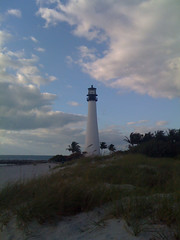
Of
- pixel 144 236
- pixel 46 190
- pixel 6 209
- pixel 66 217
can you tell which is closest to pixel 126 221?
pixel 144 236

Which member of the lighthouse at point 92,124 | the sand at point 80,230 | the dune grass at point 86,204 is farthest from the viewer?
the lighthouse at point 92,124

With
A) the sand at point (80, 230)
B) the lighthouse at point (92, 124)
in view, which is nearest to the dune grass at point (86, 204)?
the sand at point (80, 230)

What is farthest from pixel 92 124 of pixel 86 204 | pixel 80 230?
pixel 80 230

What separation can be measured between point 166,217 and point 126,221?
0.59m

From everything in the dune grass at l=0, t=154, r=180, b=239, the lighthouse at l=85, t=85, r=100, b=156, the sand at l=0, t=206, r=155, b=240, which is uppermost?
the lighthouse at l=85, t=85, r=100, b=156

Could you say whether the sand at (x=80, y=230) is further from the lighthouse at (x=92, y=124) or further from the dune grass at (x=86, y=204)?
the lighthouse at (x=92, y=124)

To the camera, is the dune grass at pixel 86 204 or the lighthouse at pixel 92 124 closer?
the dune grass at pixel 86 204

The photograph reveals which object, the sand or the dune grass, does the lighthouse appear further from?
the sand

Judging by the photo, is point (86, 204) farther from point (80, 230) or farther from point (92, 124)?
point (92, 124)

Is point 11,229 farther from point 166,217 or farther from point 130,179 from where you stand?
point 130,179

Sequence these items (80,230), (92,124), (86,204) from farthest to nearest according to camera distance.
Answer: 1. (92,124)
2. (86,204)
3. (80,230)

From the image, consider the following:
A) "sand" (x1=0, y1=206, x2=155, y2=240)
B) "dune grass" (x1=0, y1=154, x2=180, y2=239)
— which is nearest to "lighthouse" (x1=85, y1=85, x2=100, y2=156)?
"dune grass" (x1=0, y1=154, x2=180, y2=239)

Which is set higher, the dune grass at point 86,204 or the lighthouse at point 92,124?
the lighthouse at point 92,124

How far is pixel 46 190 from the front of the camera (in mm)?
4586
